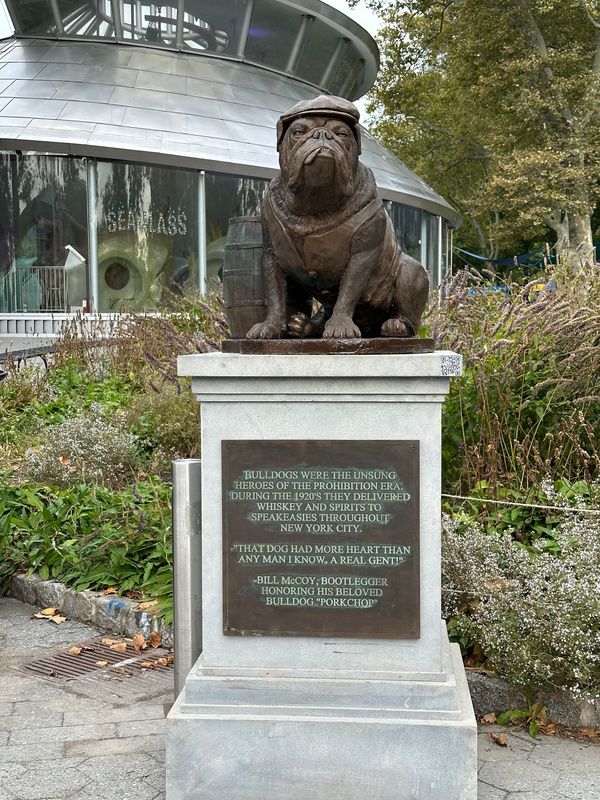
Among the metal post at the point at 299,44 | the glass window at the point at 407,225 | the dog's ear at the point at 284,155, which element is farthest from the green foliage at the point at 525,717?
the metal post at the point at 299,44

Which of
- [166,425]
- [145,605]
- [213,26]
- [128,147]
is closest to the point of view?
[145,605]

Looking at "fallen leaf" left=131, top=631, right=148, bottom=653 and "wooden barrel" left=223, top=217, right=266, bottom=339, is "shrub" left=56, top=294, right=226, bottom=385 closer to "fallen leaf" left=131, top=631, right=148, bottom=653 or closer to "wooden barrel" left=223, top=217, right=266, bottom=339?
"fallen leaf" left=131, top=631, right=148, bottom=653

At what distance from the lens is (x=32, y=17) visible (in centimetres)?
2248

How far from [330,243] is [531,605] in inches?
78.2

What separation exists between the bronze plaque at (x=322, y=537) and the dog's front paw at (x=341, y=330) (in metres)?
0.44

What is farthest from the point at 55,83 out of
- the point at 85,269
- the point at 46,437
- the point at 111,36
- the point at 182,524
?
the point at 182,524

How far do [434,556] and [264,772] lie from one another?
1076mm

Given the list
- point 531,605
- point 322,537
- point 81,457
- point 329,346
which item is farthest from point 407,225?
point 322,537

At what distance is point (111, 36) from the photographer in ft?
71.8

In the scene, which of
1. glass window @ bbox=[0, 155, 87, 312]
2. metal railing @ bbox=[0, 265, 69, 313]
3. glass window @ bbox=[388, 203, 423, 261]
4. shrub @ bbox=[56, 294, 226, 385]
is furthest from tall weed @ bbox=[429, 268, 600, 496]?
glass window @ bbox=[388, 203, 423, 261]

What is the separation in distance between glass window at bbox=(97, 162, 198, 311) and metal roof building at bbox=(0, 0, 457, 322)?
1.0 inches

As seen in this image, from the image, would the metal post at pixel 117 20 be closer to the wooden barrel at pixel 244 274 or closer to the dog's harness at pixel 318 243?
the wooden barrel at pixel 244 274

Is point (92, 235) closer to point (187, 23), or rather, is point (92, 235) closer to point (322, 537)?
point (187, 23)

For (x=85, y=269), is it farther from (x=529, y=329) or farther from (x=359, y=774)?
(x=359, y=774)
